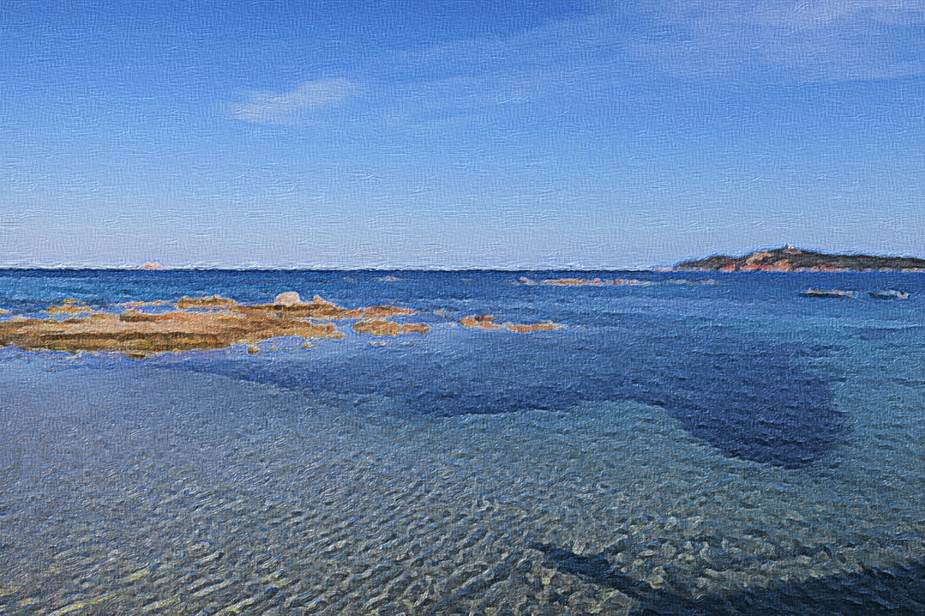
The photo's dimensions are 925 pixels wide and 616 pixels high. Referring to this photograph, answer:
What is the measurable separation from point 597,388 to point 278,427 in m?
15.6

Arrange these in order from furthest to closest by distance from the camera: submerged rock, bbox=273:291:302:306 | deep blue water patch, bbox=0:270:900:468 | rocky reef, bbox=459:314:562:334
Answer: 1. submerged rock, bbox=273:291:302:306
2. rocky reef, bbox=459:314:562:334
3. deep blue water patch, bbox=0:270:900:468

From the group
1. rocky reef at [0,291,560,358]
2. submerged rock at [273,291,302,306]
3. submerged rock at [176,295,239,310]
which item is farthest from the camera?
submerged rock at [176,295,239,310]

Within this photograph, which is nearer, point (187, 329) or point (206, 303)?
point (187, 329)

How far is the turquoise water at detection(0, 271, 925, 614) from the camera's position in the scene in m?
12.4

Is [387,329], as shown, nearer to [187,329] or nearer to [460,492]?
[187,329]

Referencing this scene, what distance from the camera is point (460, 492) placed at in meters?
17.3

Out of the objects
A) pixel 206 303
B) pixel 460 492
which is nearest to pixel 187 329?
pixel 206 303

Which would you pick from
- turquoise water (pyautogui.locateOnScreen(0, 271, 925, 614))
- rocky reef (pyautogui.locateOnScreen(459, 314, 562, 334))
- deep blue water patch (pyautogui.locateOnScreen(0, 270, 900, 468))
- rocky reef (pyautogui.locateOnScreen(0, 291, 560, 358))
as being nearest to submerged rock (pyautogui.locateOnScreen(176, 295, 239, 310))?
rocky reef (pyautogui.locateOnScreen(0, 291, 560, 358))

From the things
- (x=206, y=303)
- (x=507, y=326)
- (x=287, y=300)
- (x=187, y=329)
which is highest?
(x=287, y=300)

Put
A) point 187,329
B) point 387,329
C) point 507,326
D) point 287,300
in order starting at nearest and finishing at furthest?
point 187,329, point 387,329, point 507,326, point 287,300

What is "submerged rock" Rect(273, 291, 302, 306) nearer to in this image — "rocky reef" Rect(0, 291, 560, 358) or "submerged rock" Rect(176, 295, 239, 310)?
"rocky reef" Rect(0, 291, 560, 358)

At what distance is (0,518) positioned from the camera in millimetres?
15266

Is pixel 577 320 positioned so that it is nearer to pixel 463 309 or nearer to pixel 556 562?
pixel 463 309

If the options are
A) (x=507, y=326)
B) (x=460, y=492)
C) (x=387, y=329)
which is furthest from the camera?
(x=507, y=326)
